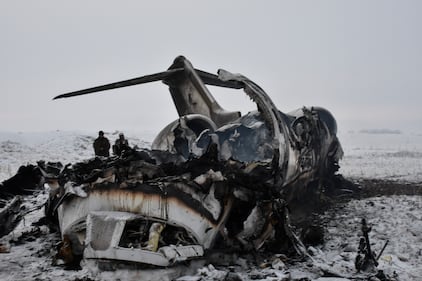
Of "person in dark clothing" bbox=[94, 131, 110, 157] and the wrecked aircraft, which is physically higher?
"person in dark clothing" bbox=[94, 131, 110, 157]

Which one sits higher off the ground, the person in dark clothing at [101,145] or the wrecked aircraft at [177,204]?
the person in dark clothing at [101,145]

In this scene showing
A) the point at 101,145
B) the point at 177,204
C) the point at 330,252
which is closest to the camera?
the point at 177,204

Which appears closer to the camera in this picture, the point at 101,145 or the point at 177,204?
the point at 177,204

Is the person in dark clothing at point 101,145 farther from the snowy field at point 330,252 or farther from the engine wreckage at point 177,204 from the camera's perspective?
the engine wreckage at point 177,204

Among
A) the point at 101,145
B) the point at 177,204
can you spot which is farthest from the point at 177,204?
the point at 101,145

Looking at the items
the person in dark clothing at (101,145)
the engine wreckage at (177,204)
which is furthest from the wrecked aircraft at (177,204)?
the person in dark clothing at (101,145)

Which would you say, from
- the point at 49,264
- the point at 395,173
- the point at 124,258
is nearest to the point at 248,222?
the point at 124,258

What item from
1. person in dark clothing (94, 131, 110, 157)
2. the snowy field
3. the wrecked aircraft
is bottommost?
the snowy field

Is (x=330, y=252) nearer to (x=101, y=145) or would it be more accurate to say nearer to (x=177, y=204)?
(x=177, y=204)

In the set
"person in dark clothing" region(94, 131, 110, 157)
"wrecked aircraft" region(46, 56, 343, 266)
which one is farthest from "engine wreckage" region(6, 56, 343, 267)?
"person in dark clothing" region(94, 131, 110, 157)

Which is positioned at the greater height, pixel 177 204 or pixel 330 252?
pixel 177 204

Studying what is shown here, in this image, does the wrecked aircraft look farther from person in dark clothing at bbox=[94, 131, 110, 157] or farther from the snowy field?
person in dark clothing at bbox=[94, 131, 110, 157]

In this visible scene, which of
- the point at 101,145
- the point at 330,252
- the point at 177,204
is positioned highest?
the point at 101,145

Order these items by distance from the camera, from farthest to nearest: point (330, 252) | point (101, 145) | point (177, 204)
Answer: point (101, 145) → point (330, 252) → point (177, 204)
